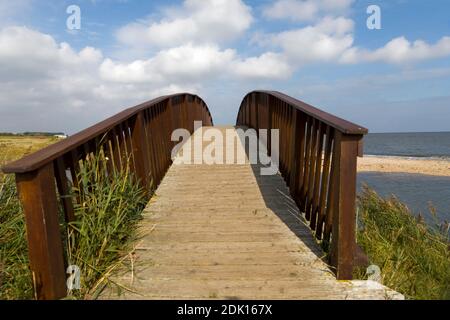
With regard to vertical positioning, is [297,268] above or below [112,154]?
below

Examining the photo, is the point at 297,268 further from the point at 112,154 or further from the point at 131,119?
the point at 131,119

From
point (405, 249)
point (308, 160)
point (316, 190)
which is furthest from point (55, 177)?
point (405, 249)

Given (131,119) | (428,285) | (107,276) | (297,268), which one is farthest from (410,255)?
(131,119)

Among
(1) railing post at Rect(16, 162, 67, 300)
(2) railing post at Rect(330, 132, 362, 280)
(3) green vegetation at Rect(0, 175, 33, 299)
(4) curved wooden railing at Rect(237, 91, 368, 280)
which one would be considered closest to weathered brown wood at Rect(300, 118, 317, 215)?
(4) curved wooden railing at Rect(237, 91, 368, 280)

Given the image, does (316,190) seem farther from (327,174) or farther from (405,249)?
(405,249)

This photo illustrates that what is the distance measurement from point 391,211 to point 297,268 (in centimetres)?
333

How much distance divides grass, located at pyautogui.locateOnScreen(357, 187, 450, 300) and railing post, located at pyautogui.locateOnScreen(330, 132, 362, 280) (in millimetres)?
194

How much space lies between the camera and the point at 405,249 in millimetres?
4039

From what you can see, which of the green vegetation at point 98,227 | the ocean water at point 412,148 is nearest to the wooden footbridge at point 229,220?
the green vegetation at point 98,227

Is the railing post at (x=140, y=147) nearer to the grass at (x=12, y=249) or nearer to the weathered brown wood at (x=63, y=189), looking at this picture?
the grass at (x=12, y=249)

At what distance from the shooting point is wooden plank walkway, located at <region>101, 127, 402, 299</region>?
2.55 metres

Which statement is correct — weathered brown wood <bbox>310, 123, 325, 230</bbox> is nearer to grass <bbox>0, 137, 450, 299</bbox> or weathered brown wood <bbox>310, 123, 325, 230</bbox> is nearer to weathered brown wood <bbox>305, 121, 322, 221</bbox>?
Answer: weathered brown wood <bbox>305, 121, 322, 221</bbox>

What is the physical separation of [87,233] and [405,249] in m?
3.49
